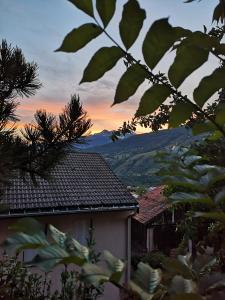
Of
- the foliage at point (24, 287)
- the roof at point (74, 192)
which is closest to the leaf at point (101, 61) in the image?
the foliage at point (24, 287)

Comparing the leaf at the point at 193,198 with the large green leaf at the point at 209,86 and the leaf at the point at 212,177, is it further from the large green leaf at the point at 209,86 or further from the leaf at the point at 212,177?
the large green leaf at the point at 209,86

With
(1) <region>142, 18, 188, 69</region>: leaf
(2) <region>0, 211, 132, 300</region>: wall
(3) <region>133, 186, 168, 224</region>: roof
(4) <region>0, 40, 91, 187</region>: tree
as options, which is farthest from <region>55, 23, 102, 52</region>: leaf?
(3) <region>133, 186, 168, 224</region>: roof

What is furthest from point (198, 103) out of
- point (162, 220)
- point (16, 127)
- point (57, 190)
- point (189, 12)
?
point (162, 220)

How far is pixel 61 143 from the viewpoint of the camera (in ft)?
17.2

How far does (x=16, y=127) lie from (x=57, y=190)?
8.60 metres

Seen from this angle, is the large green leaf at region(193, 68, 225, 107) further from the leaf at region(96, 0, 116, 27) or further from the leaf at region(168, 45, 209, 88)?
the leaf at region(96, 0, 116, 27)

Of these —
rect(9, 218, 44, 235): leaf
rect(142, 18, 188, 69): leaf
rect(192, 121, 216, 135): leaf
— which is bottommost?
rect(9, 218, 44, 235): leaf

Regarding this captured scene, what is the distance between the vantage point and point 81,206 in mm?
12273

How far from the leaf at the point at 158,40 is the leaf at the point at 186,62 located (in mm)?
37

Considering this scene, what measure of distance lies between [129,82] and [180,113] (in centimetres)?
15

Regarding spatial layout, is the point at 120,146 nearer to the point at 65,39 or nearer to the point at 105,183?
the point at 105,183

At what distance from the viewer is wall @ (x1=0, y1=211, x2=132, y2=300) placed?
11.9 metres

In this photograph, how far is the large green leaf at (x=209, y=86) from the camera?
817mm

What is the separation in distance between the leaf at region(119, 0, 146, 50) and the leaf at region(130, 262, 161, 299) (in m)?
0.46
